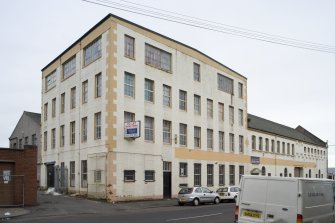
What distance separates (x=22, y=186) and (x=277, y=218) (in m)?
18.4

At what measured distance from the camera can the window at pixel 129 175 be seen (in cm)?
3089

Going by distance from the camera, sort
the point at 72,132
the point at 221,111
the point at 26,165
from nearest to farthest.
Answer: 1. the point at 26,165
2. the point at 72,132
3. the point at 221,111

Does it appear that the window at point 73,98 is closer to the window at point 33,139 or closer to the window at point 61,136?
the window at point 61,136

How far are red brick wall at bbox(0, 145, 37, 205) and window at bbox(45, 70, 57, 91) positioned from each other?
17284 millimetres

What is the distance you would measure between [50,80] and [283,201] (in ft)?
119

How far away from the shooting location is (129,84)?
3269 centimetres

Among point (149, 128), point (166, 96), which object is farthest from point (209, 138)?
point (149, 128)

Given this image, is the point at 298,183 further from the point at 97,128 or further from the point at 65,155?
the point at 65,155

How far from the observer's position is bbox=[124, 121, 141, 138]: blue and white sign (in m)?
30.0

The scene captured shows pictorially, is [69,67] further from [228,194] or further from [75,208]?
[228,194]

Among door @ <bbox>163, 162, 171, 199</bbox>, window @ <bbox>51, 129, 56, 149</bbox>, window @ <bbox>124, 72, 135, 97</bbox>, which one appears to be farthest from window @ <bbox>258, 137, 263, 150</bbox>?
window @ <bbox>51, 129, 56, 149</bbox>

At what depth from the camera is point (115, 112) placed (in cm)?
3083

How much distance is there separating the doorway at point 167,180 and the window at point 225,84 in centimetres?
1267

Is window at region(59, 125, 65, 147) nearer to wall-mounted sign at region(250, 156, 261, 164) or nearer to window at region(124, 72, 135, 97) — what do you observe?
window at region(124, 72, 135, 97)
